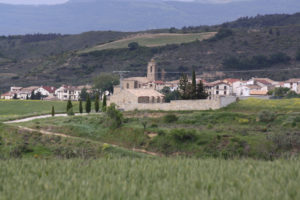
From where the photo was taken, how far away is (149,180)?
609 inches

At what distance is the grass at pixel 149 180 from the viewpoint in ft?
43.3

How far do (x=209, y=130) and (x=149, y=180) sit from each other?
88.3 feet

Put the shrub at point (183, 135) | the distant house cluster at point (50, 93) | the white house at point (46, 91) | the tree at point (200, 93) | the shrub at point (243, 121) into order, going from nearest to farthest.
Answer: the shrub at point (183, 135) → the shrub at point (243, 121) → the tree at point (200, 93) → the distant house cluster at point (50, 93) → the white house at point (46, 91)

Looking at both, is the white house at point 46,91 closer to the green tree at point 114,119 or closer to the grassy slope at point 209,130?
the grassy slope at point 209,130

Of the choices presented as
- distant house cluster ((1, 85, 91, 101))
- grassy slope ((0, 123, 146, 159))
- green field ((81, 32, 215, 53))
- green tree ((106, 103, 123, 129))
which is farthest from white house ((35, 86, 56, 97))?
grassy slope ((0, 123, 146, 159))

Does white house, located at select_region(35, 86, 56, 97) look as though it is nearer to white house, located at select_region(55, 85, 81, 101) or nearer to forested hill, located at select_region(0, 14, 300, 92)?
white house, located at select_region(55, 85, 81, 101)

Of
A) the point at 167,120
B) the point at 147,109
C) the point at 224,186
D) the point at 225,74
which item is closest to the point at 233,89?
the point at 225,74

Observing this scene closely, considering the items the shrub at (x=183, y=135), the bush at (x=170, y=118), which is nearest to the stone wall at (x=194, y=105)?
the bush at (x=170, y=118)

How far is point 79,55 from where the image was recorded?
148375 mm

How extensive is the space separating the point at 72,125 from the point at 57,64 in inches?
3949

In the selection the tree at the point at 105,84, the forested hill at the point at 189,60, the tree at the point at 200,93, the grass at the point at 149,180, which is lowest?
the grass at the point at 149,180

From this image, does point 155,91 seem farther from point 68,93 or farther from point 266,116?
point 68,93

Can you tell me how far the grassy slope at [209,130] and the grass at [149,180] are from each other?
1604cm

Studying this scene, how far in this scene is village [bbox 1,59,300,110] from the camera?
55781 millimetres
